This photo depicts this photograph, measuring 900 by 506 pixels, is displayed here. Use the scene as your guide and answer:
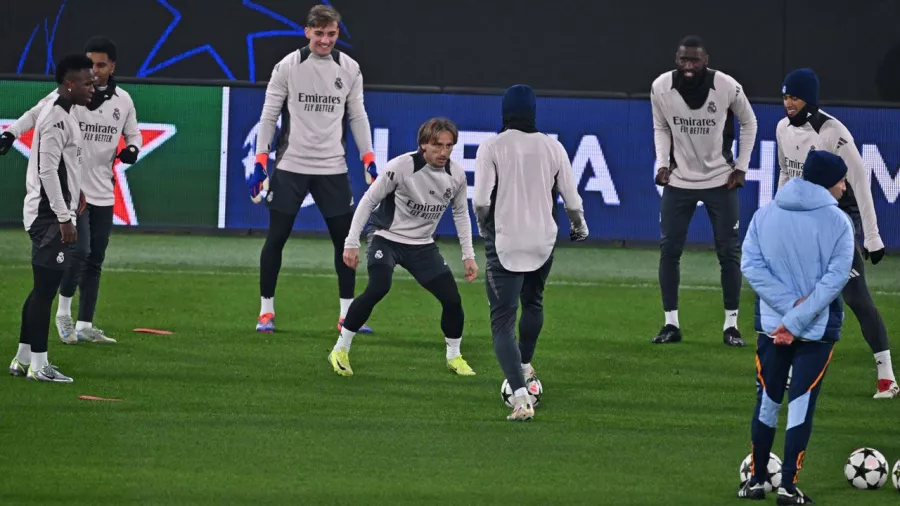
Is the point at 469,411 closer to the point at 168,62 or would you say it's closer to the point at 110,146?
the point at 110,146

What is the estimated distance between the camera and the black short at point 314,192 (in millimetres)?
12219

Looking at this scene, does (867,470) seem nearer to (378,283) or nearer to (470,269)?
(470,269)

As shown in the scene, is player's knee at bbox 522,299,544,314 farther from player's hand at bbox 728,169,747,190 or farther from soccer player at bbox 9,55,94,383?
player's hand at bbox 728,169,747,190

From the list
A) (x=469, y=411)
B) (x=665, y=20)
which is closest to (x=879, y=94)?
(x=665, y=20)

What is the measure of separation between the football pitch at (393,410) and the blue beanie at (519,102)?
1809mm

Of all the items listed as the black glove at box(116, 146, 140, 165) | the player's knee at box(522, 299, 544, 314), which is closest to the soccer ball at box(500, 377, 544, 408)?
the player's knee at box(522, 299, 544, 314)

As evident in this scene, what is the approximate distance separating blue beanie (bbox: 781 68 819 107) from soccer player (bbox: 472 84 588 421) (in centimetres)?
172

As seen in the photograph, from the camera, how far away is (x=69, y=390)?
964cm

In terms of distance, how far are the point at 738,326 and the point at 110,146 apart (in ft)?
18.1

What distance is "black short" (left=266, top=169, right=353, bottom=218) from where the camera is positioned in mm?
12219

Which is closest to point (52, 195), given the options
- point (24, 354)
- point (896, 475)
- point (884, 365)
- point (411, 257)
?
point (24, 354)

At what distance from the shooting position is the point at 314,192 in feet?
40.3

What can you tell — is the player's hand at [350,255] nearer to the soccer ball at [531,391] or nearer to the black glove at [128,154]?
the soccer ball at [531,391]

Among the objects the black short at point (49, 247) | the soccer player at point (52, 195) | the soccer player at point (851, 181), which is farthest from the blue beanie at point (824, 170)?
the black short at point (49, 247)
